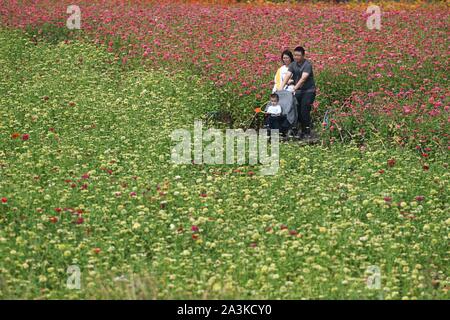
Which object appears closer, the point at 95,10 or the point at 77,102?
the point at 77,102

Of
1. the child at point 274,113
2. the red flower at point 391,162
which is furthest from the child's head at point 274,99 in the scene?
the red flower at point 391,162

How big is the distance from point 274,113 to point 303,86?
2.09 feet

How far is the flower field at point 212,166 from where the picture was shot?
7.53 m

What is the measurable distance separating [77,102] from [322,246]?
5.80 meters

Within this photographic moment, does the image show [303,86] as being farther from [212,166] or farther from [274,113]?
[212,166]

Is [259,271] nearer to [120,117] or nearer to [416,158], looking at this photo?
[416,158]

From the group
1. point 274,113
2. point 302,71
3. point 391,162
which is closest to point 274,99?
Result: point 274,113

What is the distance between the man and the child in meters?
0.36

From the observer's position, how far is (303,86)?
40.5 feet

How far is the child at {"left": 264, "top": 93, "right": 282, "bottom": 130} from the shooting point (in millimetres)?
12055

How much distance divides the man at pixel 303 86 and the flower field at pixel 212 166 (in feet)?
1.40

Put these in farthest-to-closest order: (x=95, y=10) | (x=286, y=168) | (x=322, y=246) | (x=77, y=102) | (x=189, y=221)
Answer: (x=95, y=10) → (x=77, y=102) → (x=286, y=168) → (x=189, y=221) → (x=322, y=246)
